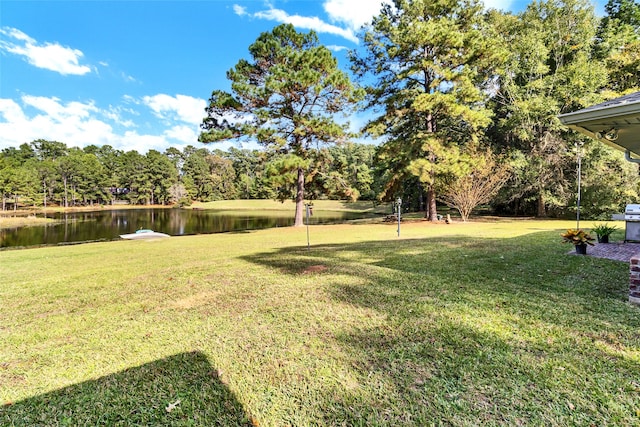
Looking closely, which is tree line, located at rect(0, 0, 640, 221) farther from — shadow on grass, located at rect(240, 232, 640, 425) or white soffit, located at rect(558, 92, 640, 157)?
shadow on grass, located at rect(240, 232, 640, 425)

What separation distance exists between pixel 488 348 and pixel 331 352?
1.18 meters

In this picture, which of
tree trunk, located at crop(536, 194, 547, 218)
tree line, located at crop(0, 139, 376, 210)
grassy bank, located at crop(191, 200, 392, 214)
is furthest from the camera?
grassy bank, located at crop(191, 200, 392, 214)

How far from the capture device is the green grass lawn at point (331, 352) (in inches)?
70.7

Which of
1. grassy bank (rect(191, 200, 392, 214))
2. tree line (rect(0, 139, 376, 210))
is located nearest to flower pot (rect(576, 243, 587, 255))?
tree line (rect(0, 139, 376, 210))

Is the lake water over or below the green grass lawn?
below

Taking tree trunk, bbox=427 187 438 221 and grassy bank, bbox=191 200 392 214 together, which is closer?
tree trunk, bbox=427 187 438 221

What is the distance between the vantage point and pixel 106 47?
19.1 metres

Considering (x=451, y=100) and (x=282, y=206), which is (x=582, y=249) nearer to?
(x=451, y=100)

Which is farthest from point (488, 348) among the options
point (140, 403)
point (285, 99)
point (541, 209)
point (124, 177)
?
point (124, 177)

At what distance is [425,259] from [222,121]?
1360 centimetres

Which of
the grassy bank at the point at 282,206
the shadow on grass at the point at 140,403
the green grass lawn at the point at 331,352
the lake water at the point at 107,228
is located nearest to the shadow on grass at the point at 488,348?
the green grass lawn at the point at 331,352

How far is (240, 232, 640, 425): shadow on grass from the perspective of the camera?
1742 mm

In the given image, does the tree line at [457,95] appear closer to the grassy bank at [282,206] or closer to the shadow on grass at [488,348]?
the shadow on grass at [488,348]

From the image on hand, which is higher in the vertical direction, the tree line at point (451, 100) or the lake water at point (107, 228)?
the tree line at point (451, 100)
